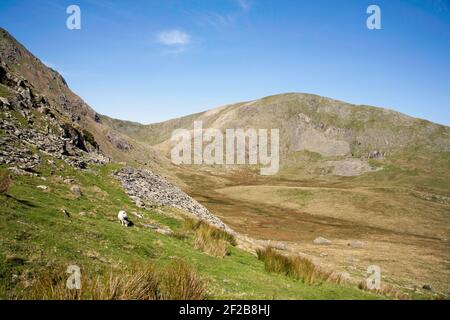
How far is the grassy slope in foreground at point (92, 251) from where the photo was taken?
1049cm

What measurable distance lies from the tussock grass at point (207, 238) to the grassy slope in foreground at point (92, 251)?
0.70 metres

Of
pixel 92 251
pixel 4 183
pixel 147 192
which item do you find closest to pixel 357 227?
pixel 147 192

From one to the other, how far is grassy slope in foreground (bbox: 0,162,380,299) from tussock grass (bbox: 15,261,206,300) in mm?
823

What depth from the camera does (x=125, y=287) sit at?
806 centimetres

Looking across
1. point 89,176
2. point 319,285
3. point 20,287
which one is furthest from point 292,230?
point 20,287

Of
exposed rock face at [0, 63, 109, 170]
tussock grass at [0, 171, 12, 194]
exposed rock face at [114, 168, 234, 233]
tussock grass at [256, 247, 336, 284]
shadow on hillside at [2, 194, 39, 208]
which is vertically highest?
exposed rock face at [0, 63, 109, 170]

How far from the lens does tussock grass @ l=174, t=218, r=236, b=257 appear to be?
62.7 feet

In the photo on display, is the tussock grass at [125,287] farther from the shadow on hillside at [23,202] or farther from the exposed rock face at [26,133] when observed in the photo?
the exposed rock face at [26,133]

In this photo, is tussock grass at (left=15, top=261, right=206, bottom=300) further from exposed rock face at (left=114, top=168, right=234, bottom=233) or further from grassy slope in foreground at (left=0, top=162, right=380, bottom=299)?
exposed rock face at (left=114, top=168, right=234, bottom=233)

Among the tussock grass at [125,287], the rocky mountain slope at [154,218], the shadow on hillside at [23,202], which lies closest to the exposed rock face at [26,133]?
the rocky mountain slope at [154,218]

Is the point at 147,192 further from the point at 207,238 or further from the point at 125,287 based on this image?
the point at 125,287

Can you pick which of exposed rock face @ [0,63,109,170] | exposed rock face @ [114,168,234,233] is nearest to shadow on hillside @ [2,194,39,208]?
exposed rock face @ [0,63,109,170]
